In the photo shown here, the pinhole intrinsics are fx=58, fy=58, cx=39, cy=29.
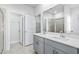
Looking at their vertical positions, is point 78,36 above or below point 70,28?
below

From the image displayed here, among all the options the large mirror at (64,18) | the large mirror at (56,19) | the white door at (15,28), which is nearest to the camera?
the large mirror at (64,18)

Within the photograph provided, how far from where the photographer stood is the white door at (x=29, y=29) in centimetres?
244

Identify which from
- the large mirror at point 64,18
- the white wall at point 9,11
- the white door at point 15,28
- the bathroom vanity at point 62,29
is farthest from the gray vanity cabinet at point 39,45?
the white wall at point 9,11

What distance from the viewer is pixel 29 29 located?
99.4 inches

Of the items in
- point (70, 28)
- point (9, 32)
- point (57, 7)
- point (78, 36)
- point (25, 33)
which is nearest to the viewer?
point (78, 36)

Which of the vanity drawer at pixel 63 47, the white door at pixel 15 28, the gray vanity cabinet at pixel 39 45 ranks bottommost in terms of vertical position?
the gray vanity cabinet at pixel 39 45

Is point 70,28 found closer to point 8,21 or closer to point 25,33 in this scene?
point 25,33

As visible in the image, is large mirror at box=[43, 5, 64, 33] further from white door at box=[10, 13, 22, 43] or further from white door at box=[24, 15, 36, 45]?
white door at box=[10, 13, 22, 43]

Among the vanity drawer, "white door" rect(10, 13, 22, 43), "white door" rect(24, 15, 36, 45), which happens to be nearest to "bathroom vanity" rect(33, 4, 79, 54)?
the vanity drawer

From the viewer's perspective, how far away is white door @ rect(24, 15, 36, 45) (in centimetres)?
244

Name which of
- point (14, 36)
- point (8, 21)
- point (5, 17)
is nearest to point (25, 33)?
point (14, 36)

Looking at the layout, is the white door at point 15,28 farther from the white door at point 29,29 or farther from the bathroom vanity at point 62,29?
the bathroom vanity at point 62,29

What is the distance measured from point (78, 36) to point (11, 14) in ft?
7.32

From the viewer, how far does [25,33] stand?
257 cm
